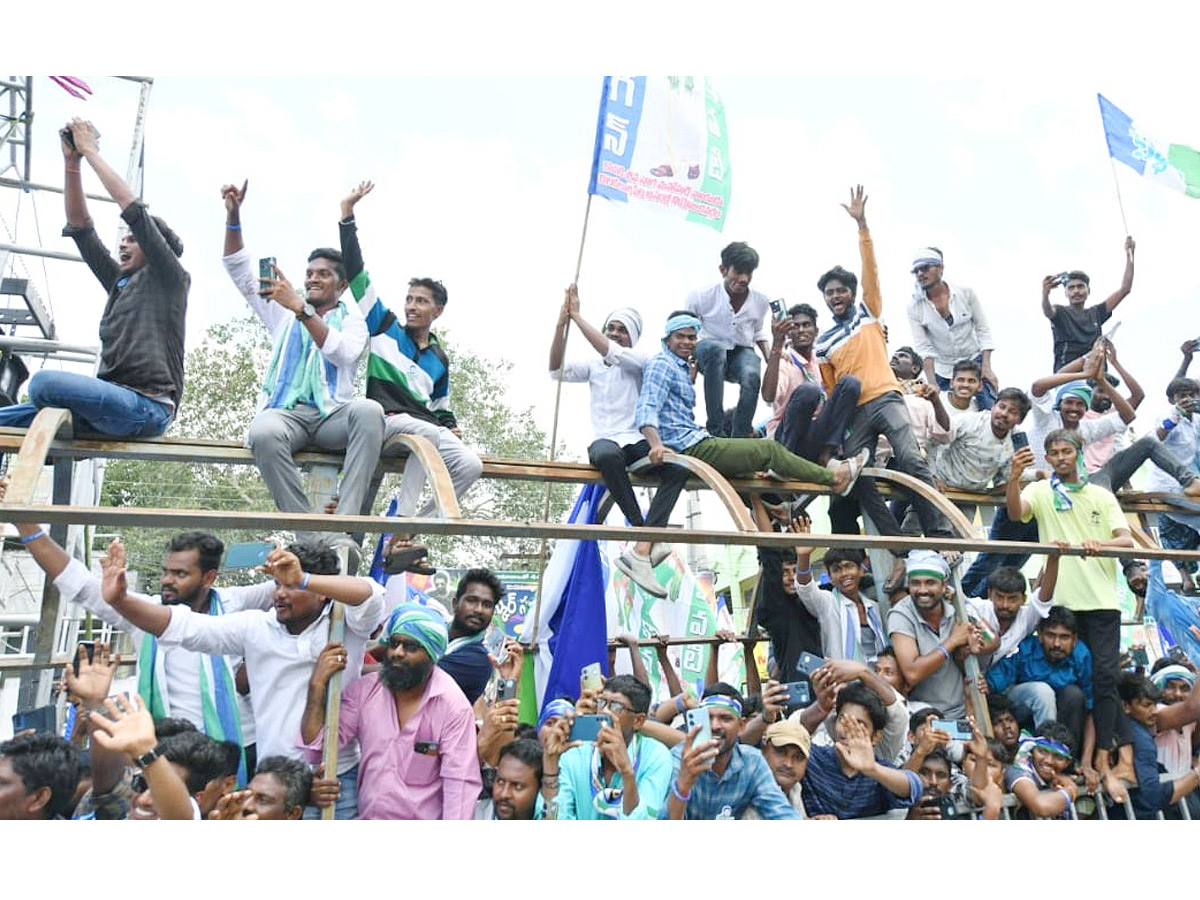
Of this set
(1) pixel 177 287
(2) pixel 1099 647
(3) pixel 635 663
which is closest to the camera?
(1) pixel 177 287

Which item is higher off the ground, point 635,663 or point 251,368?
point 251,368

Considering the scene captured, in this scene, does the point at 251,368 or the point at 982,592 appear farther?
the point at 251,368

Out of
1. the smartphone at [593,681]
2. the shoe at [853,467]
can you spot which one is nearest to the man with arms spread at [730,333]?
Answer: the shoe at [853,467]

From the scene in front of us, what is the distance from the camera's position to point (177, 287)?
500cm

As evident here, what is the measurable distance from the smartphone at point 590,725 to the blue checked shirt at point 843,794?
4.46 ft

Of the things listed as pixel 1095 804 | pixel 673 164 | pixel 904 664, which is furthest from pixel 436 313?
pixel 1095 804

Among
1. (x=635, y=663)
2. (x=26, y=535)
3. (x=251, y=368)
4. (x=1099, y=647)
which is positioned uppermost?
(x=251, y=368)

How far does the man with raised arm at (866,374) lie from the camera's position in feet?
20.8

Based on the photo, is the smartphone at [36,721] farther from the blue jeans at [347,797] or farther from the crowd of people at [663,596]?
the blue jeans at [347,797]

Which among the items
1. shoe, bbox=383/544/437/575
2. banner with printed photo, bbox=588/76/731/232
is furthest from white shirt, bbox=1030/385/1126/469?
shoe, bbox=383/544/437/575

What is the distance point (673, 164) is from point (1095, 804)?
4832 mm

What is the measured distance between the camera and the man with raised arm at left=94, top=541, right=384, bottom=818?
4.19 meters

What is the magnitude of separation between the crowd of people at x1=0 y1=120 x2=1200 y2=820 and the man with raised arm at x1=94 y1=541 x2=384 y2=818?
0.5 inches

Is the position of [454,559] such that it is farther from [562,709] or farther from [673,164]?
[562,709]
